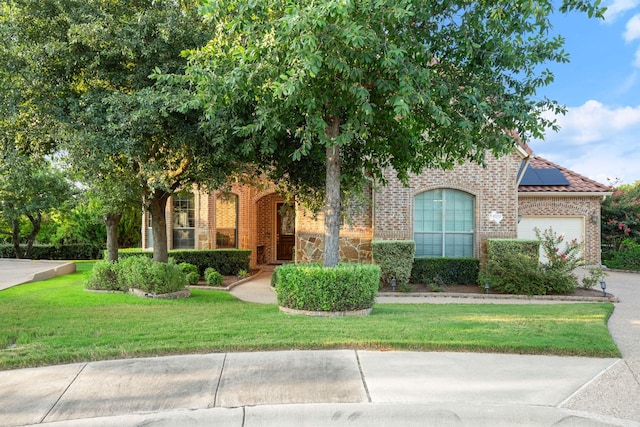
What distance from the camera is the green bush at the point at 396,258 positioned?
12539 millimetres

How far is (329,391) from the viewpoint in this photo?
425 cm

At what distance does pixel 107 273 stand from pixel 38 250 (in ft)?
53.1

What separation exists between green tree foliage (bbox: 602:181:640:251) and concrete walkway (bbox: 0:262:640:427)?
16208mm

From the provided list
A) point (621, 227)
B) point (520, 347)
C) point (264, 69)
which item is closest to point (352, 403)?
point (520, 347)

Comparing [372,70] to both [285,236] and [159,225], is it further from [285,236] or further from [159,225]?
[285,236]

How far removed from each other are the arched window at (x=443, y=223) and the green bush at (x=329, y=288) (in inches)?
259

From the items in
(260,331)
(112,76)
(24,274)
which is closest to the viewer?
(260,331)

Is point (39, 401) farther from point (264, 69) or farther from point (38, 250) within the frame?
point (38, 250)

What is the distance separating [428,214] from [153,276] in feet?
26.7

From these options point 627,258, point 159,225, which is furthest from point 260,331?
point 627,258

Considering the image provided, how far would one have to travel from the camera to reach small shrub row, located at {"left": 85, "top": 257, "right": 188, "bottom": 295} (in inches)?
398

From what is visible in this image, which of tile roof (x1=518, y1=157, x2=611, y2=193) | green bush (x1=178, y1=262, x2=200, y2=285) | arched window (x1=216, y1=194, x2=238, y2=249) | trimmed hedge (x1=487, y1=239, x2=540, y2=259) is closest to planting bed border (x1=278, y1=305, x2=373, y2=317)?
green bush (x1=178, y1=262, x2=200, y2=285)

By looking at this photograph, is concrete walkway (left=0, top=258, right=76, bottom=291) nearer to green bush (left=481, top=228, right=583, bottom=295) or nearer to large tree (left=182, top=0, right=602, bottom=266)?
large tree (left=182, top=0, right=602, bottom=266)

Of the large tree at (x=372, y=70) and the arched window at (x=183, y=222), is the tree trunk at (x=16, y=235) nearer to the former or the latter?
the arched window at (x=183, y=222)
